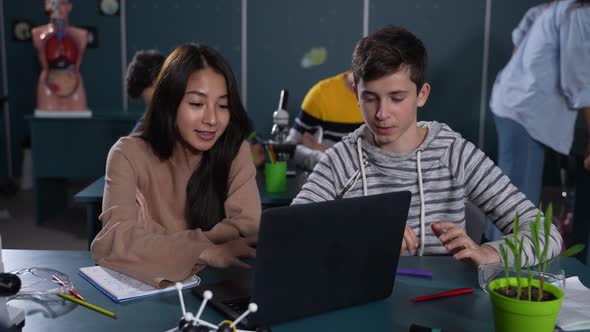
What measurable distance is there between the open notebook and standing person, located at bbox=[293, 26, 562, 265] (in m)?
0.46

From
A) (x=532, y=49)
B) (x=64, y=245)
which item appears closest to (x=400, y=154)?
(x=532, y=49)

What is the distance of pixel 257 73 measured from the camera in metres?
4.80

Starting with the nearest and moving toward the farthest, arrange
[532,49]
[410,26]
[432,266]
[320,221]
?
[320,221] < [432,266] < [532,49] < [410,26]

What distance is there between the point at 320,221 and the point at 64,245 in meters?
2.99

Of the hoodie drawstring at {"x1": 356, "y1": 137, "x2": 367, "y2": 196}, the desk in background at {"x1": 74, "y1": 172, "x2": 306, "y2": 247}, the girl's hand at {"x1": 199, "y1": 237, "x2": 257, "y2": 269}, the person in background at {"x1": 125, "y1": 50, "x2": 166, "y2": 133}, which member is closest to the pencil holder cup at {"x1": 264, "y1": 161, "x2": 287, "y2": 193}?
the desk in background at {"x1": 74, "y1": 172, "x2": 306, "y2": 247}

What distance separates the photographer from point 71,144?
3.85 meters

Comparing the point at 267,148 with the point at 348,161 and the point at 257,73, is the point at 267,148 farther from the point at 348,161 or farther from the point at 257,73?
the point at 257,73

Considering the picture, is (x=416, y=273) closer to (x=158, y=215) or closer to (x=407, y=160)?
(x=407, y=160)

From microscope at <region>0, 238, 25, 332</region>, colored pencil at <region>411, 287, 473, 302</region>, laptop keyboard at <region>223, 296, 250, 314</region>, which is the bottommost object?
colored pencil at <region>411, 287, 473, 302</region>

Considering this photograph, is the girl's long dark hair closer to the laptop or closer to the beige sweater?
the beige sweater

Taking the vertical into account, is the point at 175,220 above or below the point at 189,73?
below

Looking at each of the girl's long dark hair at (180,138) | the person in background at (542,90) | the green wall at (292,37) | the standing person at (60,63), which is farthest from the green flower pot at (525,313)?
the green wall at (292,37)

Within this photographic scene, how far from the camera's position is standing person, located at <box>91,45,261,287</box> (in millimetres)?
1381

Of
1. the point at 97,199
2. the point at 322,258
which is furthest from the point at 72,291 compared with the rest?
the point at 97,199
